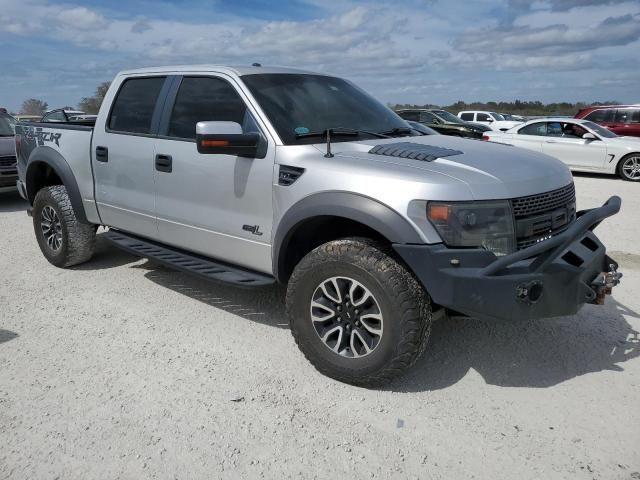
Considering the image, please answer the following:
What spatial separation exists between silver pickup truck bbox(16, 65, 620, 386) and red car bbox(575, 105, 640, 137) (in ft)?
46.5

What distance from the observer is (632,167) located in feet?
41.5

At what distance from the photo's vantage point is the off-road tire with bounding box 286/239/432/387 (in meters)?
3.05

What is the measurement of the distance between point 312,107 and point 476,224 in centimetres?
163

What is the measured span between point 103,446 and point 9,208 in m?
7.79

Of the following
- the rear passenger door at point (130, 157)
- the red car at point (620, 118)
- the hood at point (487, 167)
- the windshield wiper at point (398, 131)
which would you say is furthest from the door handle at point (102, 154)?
the red car at point (620, 118)

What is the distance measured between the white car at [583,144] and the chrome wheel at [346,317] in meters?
11.4

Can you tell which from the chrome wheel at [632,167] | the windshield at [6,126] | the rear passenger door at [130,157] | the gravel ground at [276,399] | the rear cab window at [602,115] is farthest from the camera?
the rear cab window at [602,115]

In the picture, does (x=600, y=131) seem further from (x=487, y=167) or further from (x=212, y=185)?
(x=212, y=185)

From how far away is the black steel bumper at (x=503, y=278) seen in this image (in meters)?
2.86

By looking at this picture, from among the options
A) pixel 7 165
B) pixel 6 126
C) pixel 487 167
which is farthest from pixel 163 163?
pixel 6 126

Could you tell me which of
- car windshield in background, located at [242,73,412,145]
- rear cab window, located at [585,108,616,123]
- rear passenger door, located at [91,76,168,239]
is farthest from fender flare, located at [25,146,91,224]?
rear cab window, located at [585,108,616,123]

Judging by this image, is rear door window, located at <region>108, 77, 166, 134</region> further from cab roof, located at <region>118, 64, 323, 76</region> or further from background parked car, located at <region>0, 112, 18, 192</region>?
background parked car, located at <region>0, 112, 18, 192</region>

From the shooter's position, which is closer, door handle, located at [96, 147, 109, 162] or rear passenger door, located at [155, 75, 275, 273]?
rear passenger door, located at [155, 75, 275, 273]

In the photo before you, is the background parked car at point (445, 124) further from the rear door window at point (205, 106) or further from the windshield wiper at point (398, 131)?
the rear door window at point (205, 106)
